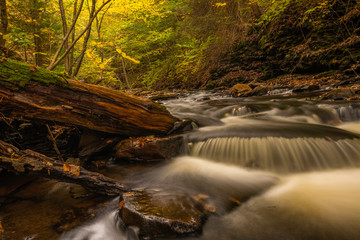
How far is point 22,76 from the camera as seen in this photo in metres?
2.68

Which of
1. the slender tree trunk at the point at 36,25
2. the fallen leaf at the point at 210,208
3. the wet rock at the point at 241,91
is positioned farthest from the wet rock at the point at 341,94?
the slender tree trunk at the point at 36,25

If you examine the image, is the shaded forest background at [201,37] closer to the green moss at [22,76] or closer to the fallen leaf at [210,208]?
the green moss at [22,76]

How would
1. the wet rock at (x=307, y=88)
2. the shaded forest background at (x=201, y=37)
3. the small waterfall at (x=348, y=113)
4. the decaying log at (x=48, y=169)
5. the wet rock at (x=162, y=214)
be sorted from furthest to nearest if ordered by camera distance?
the wet rock at (x=307, y=88)
the shaded forest background at (x=201, y=37)
the small waterfall at (x=348, y=113)
the decaying log at (x=48, y=169)
the wet rock at (x=162, y=214)

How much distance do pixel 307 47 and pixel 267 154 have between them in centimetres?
723

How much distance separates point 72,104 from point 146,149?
1.48m

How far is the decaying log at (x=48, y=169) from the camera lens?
2133 millimetres

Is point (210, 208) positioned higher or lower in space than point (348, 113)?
lower

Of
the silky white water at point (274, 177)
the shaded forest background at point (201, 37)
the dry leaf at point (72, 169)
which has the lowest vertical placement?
the silky white water at point (274, 177)

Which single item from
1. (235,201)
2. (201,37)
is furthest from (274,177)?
(201,37)

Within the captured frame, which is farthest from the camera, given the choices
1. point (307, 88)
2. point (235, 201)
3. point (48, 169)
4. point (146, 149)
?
point (307, 88)

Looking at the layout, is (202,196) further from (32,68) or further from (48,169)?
(32,68)

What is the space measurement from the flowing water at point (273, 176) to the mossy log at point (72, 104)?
962mm

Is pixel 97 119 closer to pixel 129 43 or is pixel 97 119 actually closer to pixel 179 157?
pixel 179 157

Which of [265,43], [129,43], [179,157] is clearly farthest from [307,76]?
[129,43]
